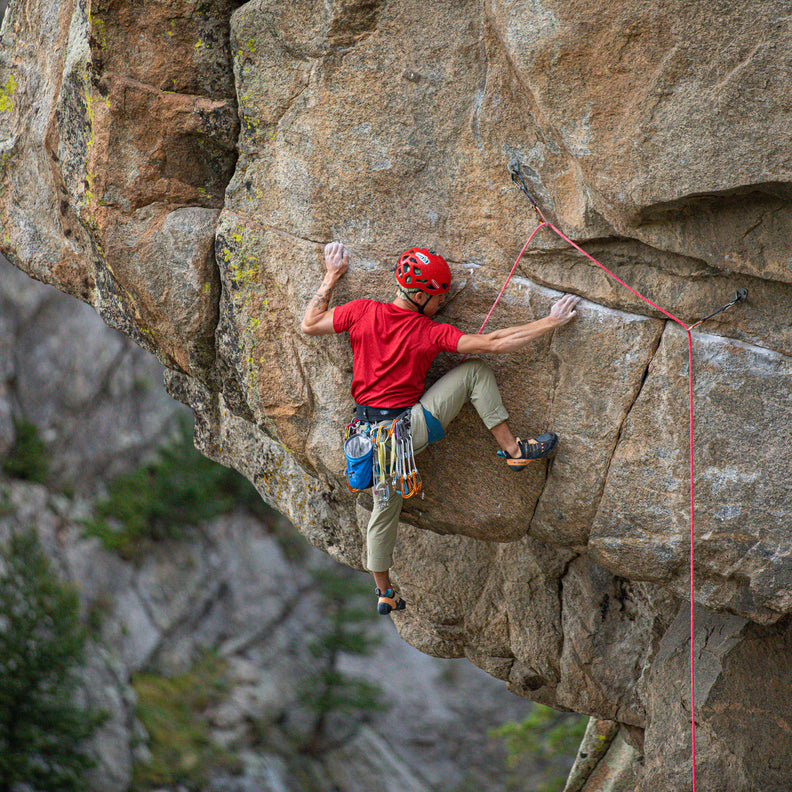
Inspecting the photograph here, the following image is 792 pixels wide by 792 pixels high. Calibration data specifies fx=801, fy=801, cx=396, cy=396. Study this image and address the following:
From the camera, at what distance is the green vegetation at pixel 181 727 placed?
46.8ft

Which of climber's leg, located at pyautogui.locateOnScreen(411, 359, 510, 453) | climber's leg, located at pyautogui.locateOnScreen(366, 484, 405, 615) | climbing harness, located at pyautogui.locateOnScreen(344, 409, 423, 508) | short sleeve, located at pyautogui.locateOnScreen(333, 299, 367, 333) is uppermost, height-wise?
short sleeve, located at pyautogui.locateOnScreen(333, 299, 367, 333)

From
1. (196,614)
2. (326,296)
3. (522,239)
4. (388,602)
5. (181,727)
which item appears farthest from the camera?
(196,614)

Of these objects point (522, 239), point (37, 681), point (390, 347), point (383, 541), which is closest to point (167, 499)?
point (37, 681)

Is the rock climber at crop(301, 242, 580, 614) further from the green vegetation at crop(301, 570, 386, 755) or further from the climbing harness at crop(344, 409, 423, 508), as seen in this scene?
the green vegetation at crop(301, 570, 386, 755)

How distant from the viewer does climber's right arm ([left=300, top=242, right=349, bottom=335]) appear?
5.19 meters

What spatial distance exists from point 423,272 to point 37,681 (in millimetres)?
11758

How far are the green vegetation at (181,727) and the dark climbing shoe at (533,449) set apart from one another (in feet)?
39.3

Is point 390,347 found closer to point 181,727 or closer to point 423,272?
point 423,272

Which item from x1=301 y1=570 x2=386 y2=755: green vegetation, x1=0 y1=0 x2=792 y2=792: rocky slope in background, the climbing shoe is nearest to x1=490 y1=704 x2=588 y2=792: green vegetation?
x1=301 y1=570 x2=386 y2=755: green vegetation

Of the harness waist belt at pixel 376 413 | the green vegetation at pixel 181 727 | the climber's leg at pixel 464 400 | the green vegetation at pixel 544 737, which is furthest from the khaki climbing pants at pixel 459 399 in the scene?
the green vegetation at pixel 181 727

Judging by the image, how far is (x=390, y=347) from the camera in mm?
4926

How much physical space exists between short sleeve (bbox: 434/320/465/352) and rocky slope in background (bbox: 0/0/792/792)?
356 millimetres

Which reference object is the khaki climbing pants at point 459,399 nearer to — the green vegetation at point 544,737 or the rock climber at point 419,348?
the rock climber at point 419,348

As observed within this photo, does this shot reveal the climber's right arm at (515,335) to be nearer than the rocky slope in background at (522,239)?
No
